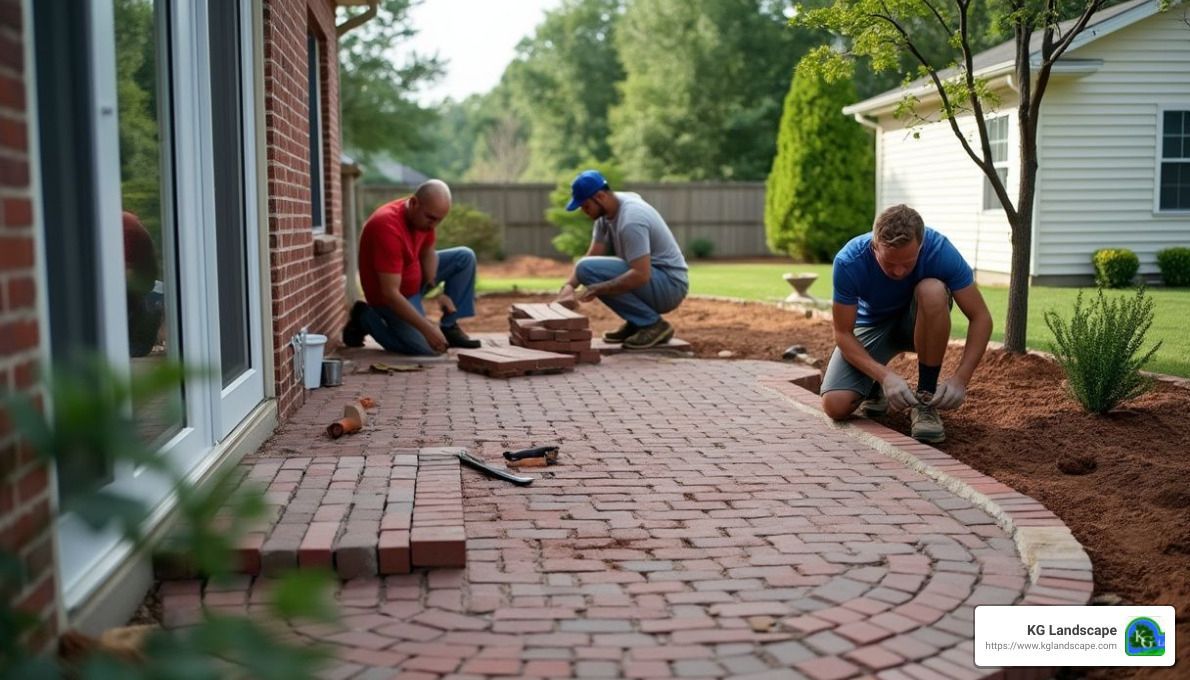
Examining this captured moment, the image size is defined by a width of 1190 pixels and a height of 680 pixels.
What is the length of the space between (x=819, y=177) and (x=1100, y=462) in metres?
19.4

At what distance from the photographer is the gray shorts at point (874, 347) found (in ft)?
18.0

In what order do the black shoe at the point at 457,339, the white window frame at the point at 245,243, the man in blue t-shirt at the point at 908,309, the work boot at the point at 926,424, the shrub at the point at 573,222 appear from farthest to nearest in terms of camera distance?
the shrub at the point at 573,222, the black shoe at the point at 457,339, the work boot at the point at 926,424, the man in blue t-shirt at the point at 908,309, the white window frame at the point at 245,243

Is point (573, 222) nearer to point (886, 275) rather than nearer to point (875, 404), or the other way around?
point (875, 404)

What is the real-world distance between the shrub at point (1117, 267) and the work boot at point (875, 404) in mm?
9878

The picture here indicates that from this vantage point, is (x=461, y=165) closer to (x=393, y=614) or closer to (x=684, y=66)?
(x=684, y=66)

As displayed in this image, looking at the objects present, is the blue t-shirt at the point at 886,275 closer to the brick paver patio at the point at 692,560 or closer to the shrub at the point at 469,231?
the brick paver patio at the point at 692,560

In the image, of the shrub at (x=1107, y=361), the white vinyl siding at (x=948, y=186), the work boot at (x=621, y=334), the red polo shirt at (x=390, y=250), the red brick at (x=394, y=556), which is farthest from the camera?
the white vinyl siding at (x=948, y=186)

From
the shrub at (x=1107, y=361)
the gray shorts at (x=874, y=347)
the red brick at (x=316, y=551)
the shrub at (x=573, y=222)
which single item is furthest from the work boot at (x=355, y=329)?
the shrub at (x=573, y=222)

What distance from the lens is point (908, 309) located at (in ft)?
18.2

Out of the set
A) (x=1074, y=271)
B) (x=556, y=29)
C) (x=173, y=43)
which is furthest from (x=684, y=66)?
(x=173, y=43)

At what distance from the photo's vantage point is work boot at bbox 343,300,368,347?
853cm

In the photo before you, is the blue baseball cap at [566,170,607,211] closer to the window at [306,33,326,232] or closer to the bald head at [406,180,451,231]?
the bald head at [406,180,451,231]

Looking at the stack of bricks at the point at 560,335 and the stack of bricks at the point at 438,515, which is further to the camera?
the stack of bricks at the point at 560,335

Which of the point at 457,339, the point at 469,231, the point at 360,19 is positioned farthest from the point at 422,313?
the point at 469,231
